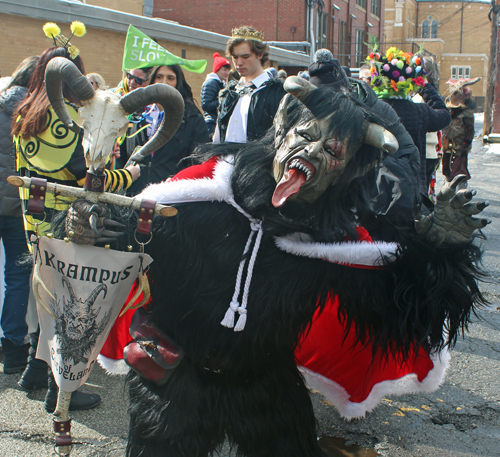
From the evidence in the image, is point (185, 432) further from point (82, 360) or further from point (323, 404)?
point (323, 404)

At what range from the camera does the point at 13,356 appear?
322cm

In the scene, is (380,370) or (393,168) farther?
(380,370)

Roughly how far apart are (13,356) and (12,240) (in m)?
0.74

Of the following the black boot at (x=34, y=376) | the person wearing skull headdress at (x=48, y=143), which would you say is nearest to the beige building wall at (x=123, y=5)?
the person wearing skull headdress at (x=48, y=143)

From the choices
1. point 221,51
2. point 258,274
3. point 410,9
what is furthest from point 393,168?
point 410,9

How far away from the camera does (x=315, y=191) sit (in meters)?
1.67

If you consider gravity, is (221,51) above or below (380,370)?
above

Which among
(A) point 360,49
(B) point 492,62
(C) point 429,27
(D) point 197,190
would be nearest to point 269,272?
(D) point 197,190

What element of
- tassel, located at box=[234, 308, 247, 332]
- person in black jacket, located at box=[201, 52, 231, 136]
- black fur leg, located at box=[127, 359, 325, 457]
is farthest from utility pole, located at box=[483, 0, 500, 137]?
tassel, located at box=[234, 308, 247, 332]

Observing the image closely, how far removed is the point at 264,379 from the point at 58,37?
6.82ft

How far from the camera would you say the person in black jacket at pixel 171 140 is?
11.4ft

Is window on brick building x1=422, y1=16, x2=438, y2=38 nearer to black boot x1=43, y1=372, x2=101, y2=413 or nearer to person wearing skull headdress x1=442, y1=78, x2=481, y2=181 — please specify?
person wearing skull headdress x1=442, y1=78, x2=481, y2=181

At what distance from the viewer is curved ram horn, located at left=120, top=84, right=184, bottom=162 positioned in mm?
1717

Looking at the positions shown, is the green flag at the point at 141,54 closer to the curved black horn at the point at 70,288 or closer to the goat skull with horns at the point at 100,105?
the goat skull with horns at the point at 100,105
